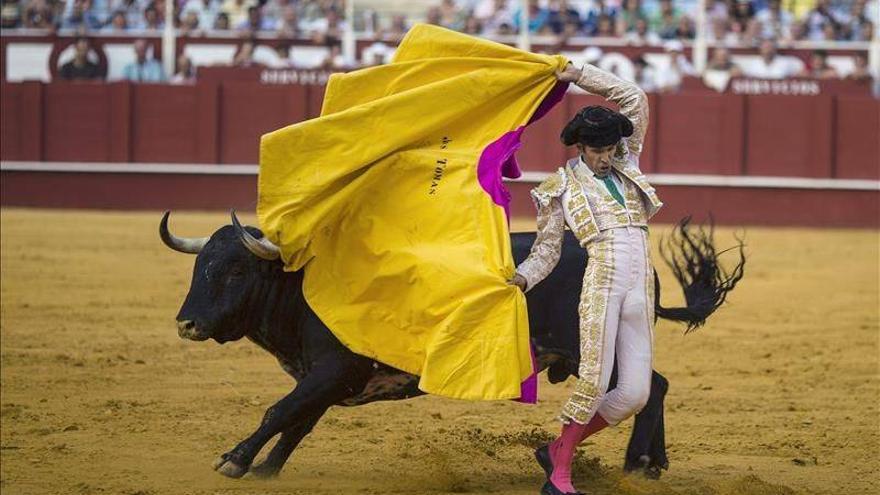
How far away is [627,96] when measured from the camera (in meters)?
4.77

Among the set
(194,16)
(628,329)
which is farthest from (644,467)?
(194,16)

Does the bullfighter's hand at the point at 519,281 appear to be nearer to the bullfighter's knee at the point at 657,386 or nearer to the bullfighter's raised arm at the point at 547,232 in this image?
the bullfighter's raised arm at the point at 547,232

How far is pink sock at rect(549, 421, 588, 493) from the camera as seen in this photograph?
4.71m

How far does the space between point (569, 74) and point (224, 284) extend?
4.39ft

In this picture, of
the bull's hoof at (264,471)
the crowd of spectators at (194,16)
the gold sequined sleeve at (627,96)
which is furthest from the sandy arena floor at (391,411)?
the crowd of spectators at (194,16)

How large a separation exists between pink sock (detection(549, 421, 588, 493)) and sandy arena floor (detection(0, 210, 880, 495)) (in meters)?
0.35

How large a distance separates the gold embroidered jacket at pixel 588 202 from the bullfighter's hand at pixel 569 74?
0.38ft

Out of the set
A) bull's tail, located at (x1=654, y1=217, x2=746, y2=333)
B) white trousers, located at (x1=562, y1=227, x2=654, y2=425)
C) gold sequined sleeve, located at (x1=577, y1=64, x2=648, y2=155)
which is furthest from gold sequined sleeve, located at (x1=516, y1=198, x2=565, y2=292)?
bull's tail, located at (x1=654, y1=217, x2=746, y2=333)

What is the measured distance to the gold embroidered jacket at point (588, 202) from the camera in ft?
15.3

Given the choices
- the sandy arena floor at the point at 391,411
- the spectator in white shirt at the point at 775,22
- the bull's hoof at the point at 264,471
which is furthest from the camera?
the spectator in white shirt at the point at 775,22

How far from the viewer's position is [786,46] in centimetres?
1464

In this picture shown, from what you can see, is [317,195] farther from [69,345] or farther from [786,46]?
[786,46]

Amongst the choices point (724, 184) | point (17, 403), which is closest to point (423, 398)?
point (17, 403)

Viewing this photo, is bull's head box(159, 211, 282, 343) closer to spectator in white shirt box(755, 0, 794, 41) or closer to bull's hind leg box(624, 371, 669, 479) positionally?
bull's hind leg box(624, 371, 669, 479)
